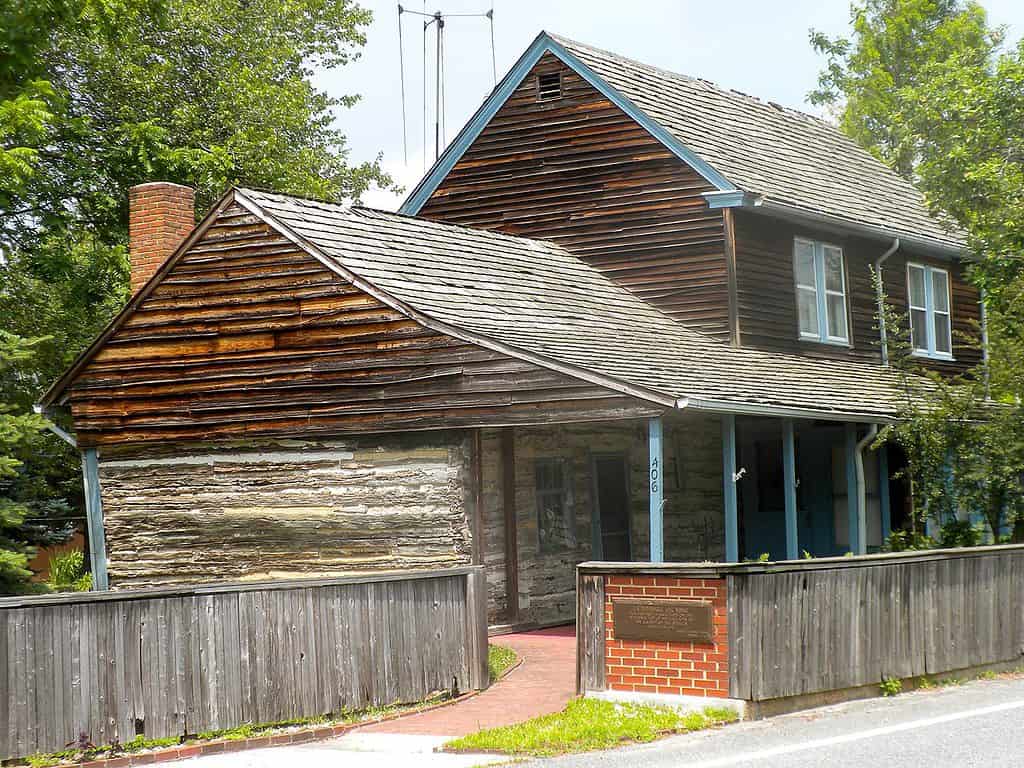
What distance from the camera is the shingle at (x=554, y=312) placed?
710 inches

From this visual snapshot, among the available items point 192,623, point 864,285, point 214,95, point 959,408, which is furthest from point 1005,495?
point 214,95

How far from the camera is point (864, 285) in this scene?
26.1m

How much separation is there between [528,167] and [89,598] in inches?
611

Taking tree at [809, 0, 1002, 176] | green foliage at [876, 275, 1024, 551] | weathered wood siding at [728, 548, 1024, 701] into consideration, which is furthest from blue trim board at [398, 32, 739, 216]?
tree at [809, 0, 1002, 176]

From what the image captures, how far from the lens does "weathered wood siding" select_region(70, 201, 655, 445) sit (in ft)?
57.7

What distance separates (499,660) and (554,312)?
6.08 metres

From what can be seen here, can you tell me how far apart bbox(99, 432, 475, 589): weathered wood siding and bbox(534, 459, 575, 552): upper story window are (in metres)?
2.22

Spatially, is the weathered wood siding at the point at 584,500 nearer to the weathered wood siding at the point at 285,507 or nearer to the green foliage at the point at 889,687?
the weathered wood siding at the point at 285,507

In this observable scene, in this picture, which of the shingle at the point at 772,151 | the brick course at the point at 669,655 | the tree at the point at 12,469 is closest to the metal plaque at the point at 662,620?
the brick course at the point at 669,655

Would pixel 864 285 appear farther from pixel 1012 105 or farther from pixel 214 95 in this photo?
pixel 214 95

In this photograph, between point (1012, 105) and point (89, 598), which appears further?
point (1012, 105)

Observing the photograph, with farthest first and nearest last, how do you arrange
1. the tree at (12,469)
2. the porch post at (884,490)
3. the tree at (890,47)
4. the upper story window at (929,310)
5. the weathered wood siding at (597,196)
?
1. the tree at (890,47)
2. the upper story window at (929,310)
3. the porch post at (884,490)
4. the weathered wood siding at (597,196)
5. the tree at (12,469)

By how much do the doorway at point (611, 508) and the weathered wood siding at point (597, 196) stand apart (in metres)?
3.11

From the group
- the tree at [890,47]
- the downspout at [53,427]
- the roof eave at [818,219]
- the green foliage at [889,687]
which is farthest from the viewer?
the tree at [890,47]
